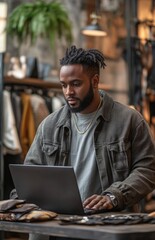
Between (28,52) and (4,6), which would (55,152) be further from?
(28,52)

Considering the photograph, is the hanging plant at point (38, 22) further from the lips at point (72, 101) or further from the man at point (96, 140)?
the lips at point (72, 101)

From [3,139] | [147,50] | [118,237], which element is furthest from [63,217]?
[147,50]

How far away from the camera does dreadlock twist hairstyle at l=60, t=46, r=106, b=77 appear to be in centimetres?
416

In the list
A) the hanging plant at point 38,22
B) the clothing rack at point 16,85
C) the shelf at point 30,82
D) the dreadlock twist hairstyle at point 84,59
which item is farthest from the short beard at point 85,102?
the hanging plant at point 38,22

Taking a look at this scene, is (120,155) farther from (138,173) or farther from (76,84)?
(76,84)

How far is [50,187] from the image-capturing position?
3787mm

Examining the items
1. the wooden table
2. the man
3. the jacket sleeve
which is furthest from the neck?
the wooden table

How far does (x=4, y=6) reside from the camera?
830 cm

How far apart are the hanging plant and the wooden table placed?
6.54 meters

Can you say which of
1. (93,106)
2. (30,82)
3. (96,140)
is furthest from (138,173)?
(30,82)

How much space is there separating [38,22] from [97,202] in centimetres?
630

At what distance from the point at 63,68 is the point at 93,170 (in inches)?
21.9

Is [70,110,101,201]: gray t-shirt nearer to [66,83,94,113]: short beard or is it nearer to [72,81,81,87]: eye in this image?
[66,83,94,113]: short beard

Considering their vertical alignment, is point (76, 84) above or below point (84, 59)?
below
